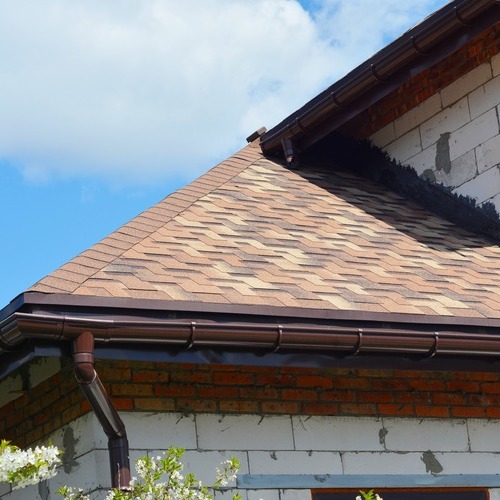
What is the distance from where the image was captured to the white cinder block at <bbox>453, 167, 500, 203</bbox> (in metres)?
9.36

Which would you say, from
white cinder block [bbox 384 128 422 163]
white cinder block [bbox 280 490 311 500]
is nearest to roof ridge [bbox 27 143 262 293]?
white cinder block [bbox 384 128 422 163]

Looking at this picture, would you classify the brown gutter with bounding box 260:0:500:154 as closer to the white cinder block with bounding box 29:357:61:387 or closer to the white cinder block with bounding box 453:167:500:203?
the white cinder block with bounding box 453:167:500:203

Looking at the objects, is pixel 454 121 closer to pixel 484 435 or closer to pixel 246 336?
pixel 484 435

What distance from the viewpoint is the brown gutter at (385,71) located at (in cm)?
916

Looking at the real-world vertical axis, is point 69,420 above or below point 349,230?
below

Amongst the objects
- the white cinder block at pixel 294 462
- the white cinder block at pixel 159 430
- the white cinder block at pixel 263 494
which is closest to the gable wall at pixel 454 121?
the white cinder block at pixel 294 462

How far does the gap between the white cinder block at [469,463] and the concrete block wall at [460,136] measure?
2.56 metres

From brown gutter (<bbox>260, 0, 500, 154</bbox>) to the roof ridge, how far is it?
1.52ft

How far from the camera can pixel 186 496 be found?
→ 550 cm

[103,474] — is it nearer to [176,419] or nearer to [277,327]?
[176,419]

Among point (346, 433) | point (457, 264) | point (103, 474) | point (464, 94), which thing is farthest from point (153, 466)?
point (464, 94)

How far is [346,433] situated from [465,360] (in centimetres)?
83

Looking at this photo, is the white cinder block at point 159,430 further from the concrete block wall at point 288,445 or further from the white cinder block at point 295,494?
the white cinder block at point 295,494

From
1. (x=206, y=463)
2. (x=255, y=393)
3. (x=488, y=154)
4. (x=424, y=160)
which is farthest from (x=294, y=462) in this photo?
(x=424, y=160)
